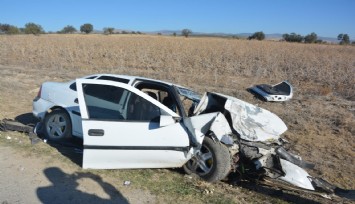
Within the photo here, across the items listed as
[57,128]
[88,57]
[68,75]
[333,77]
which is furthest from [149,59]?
[57,128]

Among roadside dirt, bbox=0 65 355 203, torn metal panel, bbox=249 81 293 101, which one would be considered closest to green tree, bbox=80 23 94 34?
roadside dirt, bbox=0 65 355 203

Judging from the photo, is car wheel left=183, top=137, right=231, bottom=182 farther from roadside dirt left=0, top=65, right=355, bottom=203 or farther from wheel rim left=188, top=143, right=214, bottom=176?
roadside dirt left=0, top=65, right=355, bottom=203

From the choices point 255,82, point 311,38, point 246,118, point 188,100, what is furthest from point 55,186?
point 311,38

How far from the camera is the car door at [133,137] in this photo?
197 inches

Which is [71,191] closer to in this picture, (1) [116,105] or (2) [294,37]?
→ (1) [116,105]

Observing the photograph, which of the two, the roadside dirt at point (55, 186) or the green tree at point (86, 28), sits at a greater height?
the green tree at point (86, 28)

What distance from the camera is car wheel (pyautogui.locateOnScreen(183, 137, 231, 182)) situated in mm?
5062

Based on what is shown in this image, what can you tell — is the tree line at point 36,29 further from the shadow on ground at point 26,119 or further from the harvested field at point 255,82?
the shadow on ground at point 26,119

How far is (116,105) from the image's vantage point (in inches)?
211

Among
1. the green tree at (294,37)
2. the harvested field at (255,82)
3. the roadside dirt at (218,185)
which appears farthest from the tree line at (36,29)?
the roadside dirt at (218,185)

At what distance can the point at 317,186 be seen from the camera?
497 centimetres

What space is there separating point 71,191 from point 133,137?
3.51ft

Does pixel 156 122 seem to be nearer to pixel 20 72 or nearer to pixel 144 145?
pixel 144 145

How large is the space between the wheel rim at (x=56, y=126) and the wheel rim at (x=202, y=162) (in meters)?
2.54
